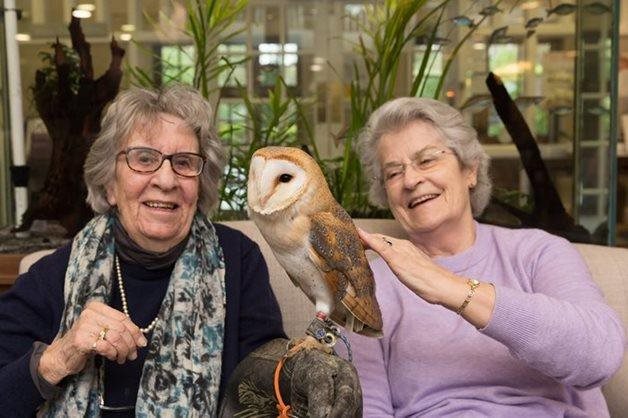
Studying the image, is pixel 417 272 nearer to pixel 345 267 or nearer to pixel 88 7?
pixel 345 267

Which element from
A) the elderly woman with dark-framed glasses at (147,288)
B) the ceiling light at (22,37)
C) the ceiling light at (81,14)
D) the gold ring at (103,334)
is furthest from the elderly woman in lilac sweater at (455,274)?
the ceiling light at (22,37)

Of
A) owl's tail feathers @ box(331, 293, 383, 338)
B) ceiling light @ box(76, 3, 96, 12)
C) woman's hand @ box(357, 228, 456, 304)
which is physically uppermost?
ceiling light @ box(76, 3, 96, 12)

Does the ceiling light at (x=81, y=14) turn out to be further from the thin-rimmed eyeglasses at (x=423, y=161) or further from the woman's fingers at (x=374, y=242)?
the woman's fingers at (x=374, y=242)

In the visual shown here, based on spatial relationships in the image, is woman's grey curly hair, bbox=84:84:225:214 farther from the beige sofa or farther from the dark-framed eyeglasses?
the beige sofa

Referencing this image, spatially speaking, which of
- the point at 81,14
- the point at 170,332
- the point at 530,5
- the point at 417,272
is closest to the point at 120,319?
the point at 170,332

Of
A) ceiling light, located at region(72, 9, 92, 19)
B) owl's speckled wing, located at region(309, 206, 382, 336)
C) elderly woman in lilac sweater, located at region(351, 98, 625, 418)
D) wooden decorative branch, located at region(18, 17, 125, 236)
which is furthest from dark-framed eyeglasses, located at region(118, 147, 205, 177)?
ceiling light, located at region(72, 9, 92, 19)

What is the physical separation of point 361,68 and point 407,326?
5.01 ft

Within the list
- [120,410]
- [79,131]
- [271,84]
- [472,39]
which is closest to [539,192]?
[472,39]

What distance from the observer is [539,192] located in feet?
8.71

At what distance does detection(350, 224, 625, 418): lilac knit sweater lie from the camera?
1.51 meters

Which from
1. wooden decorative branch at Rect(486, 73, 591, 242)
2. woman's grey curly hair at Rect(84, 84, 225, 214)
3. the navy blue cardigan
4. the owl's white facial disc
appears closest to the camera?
the owl's white facial disc

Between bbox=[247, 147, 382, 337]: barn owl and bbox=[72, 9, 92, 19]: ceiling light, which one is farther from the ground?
bbox=[72, 9, 92, 19]: ceiling light

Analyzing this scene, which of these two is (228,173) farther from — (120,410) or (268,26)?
(120,410)

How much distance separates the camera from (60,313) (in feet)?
5.11
